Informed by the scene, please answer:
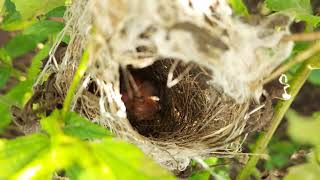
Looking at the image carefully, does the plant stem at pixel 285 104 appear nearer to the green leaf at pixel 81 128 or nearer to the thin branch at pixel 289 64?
the thin branch at pixel 289 64

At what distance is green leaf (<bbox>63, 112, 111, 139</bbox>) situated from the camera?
76 centimetres

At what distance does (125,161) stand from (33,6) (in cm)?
42

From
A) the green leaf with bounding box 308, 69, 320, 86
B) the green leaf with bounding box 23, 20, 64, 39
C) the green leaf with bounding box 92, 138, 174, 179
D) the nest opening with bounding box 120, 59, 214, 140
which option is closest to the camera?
the green leaf with bounding box 92, 138, 174, 179

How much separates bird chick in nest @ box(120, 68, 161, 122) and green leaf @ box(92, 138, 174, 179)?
538 mm

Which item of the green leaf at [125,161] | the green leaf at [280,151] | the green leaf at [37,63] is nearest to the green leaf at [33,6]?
the green leaf at [37,63]

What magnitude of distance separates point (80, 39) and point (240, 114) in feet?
0.93

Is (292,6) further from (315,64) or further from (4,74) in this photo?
(4,74)

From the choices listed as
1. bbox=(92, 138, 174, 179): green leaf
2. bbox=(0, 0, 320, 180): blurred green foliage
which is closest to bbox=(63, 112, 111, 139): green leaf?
bbox=(0, 0, 320, 180): blurred green foliage

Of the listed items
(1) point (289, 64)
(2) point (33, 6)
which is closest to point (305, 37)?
(1) point (289, 64)

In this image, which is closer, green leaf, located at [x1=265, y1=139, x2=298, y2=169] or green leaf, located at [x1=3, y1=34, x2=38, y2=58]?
green leaf, located at [x1=3, y1=34, x2=38, y2=58]

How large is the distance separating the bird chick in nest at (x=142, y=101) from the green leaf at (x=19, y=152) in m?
0.52

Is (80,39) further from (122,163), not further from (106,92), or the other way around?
(122,163)

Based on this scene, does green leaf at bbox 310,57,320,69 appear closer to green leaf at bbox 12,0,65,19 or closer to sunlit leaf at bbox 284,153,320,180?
sunlit leaf at bbox 284,153,320,180

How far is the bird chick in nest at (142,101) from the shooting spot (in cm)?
122
